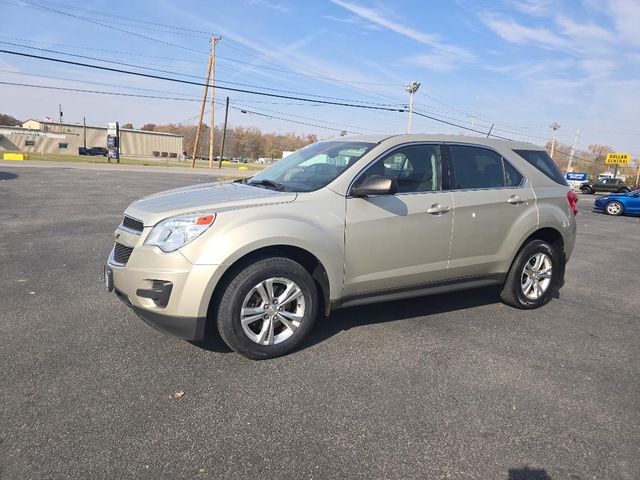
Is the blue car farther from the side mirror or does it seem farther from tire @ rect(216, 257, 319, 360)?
tire @ rect(216, 257, 319, 360)

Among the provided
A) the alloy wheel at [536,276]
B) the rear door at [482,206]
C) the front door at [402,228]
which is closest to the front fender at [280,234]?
the front door at [402,228]

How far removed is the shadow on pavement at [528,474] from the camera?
240 cm

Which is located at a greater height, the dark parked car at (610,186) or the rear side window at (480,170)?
the dark parked car at (610,186)

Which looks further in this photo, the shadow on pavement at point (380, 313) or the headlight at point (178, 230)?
the shadow on pavement at point (380, 313)

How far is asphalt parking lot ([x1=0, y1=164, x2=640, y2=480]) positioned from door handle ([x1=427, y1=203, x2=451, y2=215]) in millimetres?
1088

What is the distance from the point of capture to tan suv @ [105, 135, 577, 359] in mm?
3344

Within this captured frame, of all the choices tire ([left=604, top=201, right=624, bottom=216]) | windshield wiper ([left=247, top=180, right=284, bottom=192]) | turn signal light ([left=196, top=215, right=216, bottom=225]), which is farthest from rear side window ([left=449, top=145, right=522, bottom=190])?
tire ([left=604, top=201, right=624, bottom=216])

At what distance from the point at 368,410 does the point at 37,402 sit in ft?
6.70

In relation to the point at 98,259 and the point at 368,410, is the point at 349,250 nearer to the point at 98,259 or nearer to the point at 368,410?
the point at 368,410

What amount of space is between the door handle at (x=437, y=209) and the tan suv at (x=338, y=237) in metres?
0.01

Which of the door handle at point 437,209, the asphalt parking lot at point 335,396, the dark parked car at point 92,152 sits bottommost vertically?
the dark parked car at point 92,152

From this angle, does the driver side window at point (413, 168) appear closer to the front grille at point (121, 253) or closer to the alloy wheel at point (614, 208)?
the front grille at point (121, 253)

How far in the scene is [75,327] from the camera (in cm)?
405

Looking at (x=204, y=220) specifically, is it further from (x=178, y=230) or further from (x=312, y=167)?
(x=312, y=167)
